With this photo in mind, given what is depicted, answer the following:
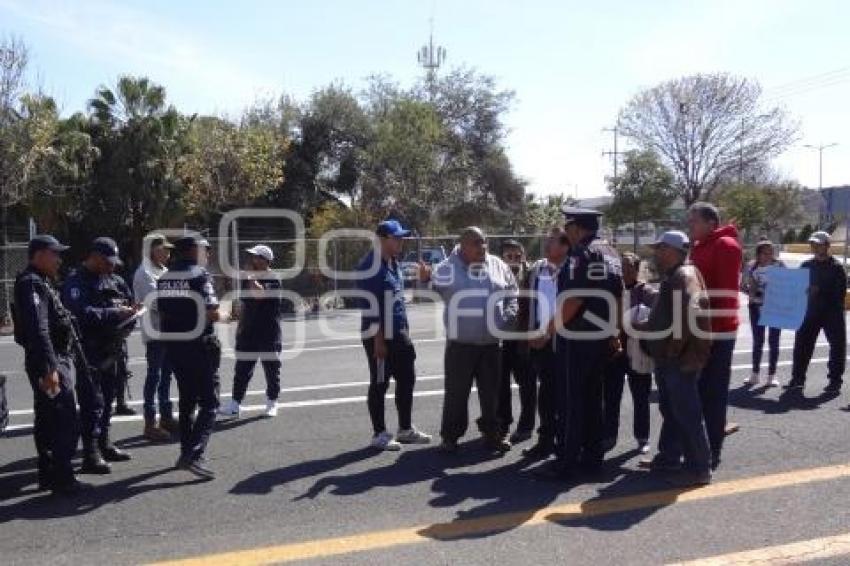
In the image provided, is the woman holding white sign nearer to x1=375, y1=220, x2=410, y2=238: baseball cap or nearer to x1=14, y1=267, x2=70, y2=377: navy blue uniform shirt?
x1=375, y1=220, x2=410, y2=238: baseball cap

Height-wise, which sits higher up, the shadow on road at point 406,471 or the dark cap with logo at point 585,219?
the dark cap with logo at point 585,219

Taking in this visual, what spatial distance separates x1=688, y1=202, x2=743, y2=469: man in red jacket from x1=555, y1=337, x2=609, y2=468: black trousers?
35.2 inches

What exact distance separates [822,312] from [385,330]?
5.32 m

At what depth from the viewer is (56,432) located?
5.70m

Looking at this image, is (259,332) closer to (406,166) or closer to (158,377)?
(158,377)

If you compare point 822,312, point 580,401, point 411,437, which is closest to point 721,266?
point 580,401

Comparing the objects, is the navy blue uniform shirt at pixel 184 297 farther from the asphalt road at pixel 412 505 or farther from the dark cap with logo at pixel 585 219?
the dark cap with logo at pixel 585 219

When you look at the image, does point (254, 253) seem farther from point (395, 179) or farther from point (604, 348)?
point (395, 179)

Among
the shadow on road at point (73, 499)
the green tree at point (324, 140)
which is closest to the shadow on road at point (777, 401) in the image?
the shadow on road at point (73, 499)

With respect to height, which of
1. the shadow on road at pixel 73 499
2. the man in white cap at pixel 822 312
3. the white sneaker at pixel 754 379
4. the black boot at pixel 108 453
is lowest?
the shadow on road at pixel 73 499

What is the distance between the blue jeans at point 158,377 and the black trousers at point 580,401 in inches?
144

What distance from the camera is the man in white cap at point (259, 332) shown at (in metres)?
8.25

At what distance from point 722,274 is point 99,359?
15.9 feet

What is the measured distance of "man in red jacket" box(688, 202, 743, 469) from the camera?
624cm
